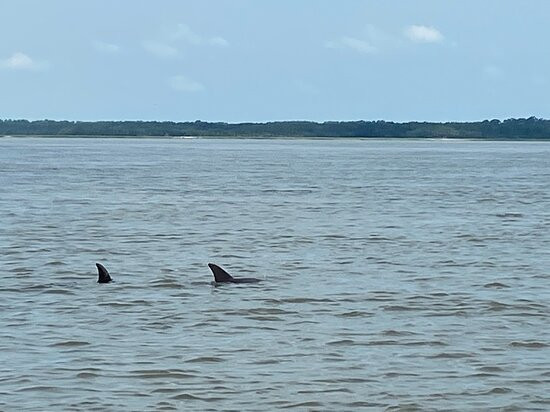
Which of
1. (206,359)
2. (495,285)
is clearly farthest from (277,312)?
(495,285)

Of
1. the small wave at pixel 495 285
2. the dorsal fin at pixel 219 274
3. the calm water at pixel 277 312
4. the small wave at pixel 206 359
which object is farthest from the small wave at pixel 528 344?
the dorsal fin at pixel 219 274

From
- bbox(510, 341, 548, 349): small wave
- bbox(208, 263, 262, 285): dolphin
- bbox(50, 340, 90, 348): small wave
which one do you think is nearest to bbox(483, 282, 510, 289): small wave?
bbox(208, 263, 262, 285): dolphin

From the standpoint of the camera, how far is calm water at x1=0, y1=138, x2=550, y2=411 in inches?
485

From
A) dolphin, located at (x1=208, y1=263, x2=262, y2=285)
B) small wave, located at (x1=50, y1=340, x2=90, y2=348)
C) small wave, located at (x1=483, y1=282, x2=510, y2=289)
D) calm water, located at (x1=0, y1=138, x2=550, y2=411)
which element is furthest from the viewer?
small wave, located at (x1=483, y1=282, x2=510, y2=289)

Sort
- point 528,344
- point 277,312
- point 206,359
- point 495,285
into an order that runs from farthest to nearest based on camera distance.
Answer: point 495,285 < point 277,312 < point 528,344 < point 206,359

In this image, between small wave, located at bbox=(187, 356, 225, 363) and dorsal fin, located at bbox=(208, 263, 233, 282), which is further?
dorsal fin, located at bbox=(208, 263, 233, 282)

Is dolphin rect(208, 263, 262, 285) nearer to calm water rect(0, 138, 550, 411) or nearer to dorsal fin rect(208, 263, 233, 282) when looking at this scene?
dorsal fin rect(208, 263, 233, 282)

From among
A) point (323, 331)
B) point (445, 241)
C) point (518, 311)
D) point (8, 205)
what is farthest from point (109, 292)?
point (8, 205)

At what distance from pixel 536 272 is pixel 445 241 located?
5687mm

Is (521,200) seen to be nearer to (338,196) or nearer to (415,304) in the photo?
(338,196)

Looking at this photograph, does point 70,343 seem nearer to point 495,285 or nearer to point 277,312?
point 277,312

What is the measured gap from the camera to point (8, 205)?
38219mm

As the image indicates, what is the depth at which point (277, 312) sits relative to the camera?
1672cm

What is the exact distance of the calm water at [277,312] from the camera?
12.3 metres
